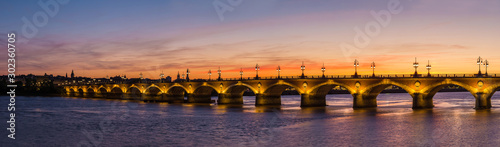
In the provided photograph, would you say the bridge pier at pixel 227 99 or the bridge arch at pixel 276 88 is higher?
the bridge arch at pixel 276 88

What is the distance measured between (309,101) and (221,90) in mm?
Result: 23786

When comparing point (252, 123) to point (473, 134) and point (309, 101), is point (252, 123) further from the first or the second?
point (309, 101)

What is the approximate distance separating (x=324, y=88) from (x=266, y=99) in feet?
40.2

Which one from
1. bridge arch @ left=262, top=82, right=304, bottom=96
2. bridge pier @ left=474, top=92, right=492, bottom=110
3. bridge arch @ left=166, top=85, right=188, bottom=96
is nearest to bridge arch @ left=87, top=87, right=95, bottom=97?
bridge arch @ left=166, top=85, right=188, bottom=96

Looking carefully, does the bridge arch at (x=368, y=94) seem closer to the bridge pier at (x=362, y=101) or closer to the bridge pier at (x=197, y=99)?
the bridge pier at (x=362, y=101)

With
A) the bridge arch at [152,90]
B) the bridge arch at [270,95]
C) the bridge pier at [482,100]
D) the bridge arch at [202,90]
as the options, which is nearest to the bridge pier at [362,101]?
the bridge pier at [482,100]

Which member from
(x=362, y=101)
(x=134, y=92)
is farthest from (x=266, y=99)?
(x=134, y=92)

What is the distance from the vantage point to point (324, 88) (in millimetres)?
80812

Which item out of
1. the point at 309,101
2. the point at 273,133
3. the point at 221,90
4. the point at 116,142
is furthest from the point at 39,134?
the point at 221,90

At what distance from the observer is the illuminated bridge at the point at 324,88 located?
63094 millimetres

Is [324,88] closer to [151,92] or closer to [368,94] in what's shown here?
[368,94]

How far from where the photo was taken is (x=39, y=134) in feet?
135

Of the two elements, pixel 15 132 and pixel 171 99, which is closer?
pixel 15 132

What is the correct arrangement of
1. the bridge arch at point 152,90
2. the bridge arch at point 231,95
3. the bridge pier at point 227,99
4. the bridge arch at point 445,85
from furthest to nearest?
the bridge arch at point 152,90 < the bridge pier at point 227,99 < the bridge arch at point 231,95 < the bridge arch at point 445,85
